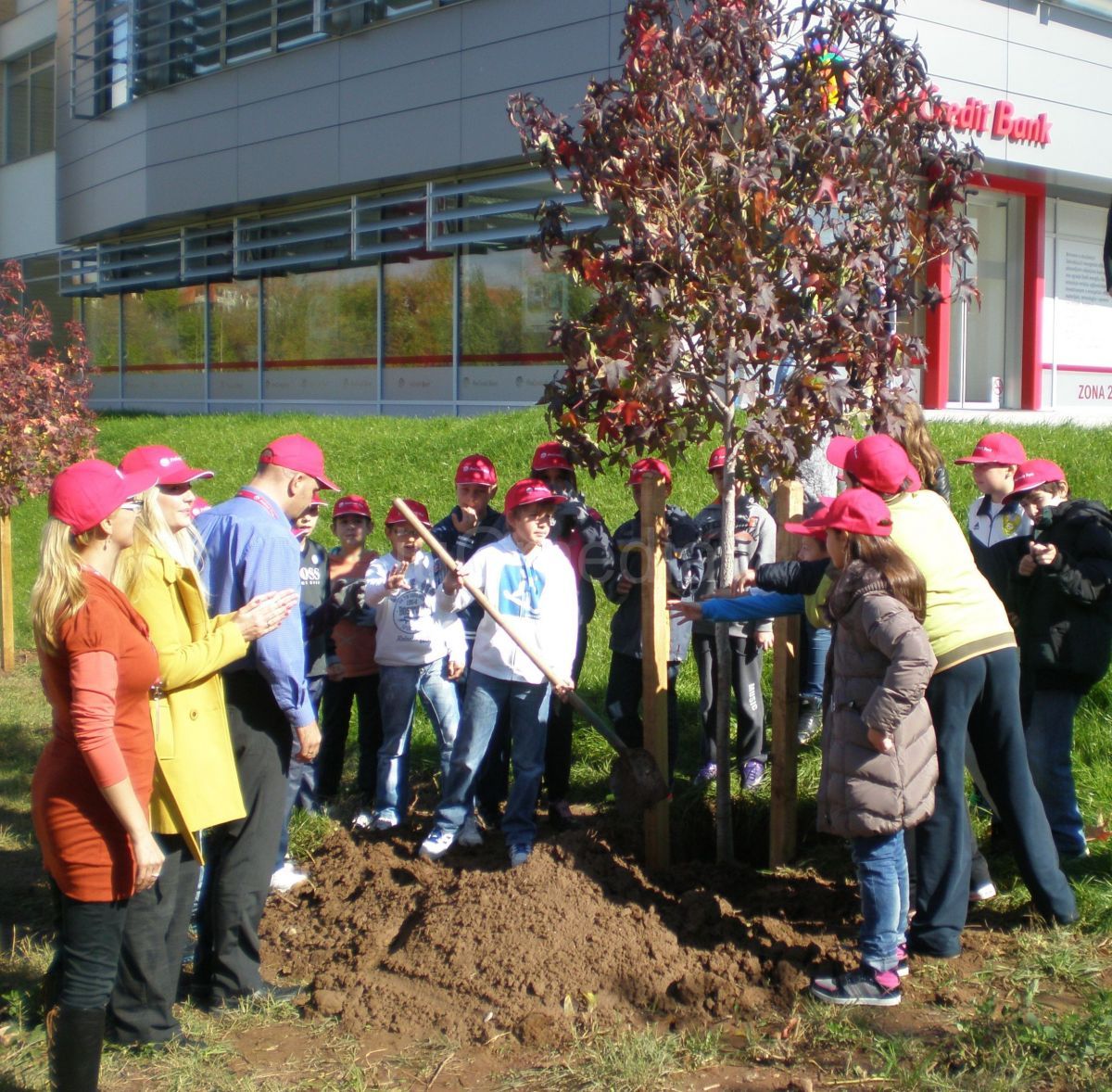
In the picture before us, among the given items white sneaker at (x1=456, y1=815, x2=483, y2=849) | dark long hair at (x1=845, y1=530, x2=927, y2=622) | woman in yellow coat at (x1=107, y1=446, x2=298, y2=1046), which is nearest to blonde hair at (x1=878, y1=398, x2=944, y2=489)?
dark long hair at (x1=845, y1=530, x2=927, y2=622)

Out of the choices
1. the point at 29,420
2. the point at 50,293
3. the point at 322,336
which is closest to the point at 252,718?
the point at 29,420

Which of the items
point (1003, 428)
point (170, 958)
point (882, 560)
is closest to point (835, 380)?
point (882, 560)

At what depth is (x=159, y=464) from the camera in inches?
180

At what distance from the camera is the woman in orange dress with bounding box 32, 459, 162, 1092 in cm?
352

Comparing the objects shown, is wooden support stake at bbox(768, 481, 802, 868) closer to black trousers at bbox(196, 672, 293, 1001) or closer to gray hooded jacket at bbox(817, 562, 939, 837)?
gray hooded jacket at bbox(817, 562, 939, 837)

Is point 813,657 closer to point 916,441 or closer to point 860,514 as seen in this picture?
point 916,441

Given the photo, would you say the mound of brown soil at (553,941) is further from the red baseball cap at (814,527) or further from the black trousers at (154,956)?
the red baseball cap at (814,527)

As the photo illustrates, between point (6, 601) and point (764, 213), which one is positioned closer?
point (764, 213)

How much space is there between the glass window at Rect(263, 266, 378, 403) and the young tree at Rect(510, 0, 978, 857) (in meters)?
15.8

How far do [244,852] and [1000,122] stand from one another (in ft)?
47.1

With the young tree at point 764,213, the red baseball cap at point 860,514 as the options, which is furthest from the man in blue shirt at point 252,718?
the red baseball cap at point 860,514

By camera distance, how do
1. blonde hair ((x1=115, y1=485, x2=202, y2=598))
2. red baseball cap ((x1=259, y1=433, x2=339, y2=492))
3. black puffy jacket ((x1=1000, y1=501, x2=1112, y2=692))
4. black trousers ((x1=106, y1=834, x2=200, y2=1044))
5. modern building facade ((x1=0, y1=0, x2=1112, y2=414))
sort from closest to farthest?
blonde hair ((x1=115, y1=485, x2=202, y2=598)) → black trousers ((x1=106, y1=834, x2=200, y2=1044)) → red baseball cap ((x1=259, y1=433, x2=339, y2=492)) → black puffy jacket ((x1=1000, y1=501, x2=1112, y2=692)) → modern building facade ((x1=0, y1=0, x2=1112, y2=414))

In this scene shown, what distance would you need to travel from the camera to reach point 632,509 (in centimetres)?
1078

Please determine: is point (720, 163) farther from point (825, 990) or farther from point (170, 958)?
point (170, 958)
